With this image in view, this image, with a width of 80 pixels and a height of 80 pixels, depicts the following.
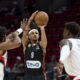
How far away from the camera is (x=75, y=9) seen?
53.8 ft

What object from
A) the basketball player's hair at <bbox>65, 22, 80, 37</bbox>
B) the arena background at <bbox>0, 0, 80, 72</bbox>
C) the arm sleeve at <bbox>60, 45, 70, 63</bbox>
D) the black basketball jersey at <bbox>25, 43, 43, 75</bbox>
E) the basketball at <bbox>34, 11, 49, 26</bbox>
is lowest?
the arena background at <bbox>0, 0, 80, 72</bbox>

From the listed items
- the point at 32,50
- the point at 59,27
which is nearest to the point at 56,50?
the point at 59,27

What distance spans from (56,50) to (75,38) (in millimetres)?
7906

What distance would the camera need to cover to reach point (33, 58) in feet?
23.6

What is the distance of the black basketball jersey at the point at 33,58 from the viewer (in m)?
7.11

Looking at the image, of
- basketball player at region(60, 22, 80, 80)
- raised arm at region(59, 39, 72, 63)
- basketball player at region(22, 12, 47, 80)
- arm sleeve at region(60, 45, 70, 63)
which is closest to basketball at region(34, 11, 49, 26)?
basketball player at region(22, 12, 47, 80)

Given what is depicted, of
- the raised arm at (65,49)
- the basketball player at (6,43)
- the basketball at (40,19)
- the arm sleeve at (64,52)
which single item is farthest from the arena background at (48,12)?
the arm sleeve at (64,52)

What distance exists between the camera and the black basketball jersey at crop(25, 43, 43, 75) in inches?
280

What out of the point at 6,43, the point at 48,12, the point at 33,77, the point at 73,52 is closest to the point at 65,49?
the point at 73,52

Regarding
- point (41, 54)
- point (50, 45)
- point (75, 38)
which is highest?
point (75, 38)

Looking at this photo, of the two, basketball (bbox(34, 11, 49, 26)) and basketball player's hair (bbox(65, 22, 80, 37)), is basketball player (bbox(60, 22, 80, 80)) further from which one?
basketball (bbox(34, 11, 49, 26))

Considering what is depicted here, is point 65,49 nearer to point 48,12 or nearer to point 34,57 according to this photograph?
point 34,57

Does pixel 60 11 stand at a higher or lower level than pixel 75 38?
lower

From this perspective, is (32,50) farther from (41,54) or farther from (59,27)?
(59,27)
